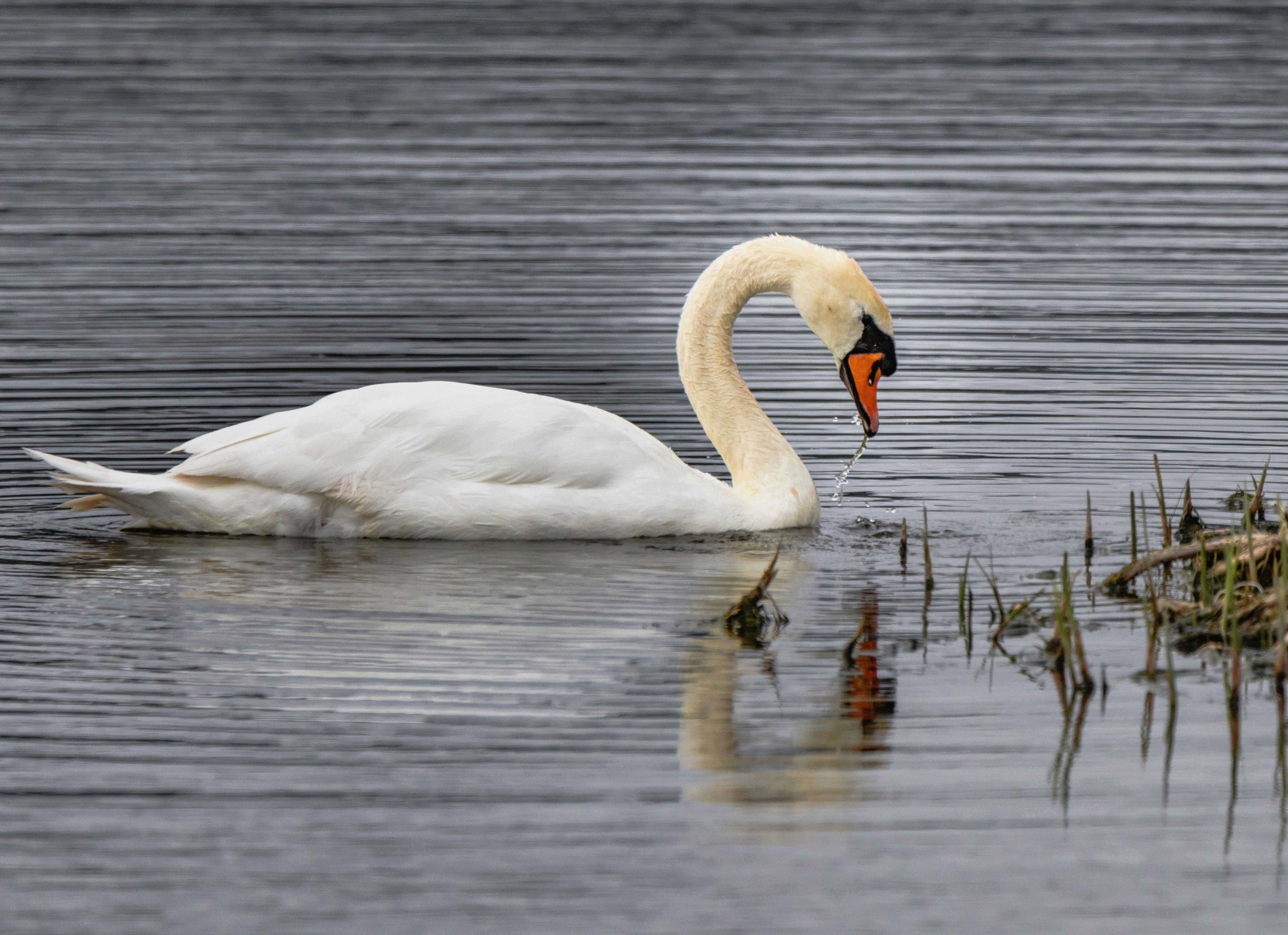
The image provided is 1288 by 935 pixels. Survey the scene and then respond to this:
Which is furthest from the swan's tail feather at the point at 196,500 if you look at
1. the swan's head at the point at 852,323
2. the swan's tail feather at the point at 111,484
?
the swan's head at the point at 852,323

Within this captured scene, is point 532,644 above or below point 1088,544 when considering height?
below

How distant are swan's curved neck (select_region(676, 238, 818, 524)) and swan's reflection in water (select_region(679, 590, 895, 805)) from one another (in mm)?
2404

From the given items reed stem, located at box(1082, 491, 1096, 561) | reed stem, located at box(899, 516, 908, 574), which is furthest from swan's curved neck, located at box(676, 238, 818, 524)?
reed stem, located at box(1082, 491, 1096, 561)

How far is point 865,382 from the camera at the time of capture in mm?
10031

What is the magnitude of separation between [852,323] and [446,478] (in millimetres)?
2054

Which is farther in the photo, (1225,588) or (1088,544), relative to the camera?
(1088,544)

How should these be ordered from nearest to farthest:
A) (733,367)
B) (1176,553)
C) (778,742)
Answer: (778,742)
(1176,553)
(733,367)

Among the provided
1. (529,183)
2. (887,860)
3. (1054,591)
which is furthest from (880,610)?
(529,183)

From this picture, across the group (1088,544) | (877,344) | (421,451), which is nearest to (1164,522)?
(1088,544)

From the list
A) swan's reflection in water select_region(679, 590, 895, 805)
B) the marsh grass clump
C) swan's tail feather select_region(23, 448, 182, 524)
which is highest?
swan's tail feather select_region(23, 448, 182, 524)

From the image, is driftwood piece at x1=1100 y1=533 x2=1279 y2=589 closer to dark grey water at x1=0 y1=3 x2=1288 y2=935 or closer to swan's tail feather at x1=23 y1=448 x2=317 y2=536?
dark grey water at x1=0 y1=3 x2=1288 y2=935

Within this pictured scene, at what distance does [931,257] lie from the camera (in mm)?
17375

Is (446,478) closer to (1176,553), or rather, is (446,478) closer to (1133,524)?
(1133,524)

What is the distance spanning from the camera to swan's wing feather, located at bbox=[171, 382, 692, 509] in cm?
946
